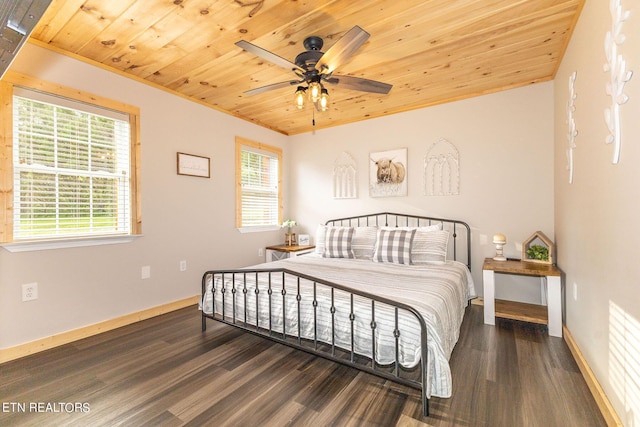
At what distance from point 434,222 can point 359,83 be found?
2.27 metres

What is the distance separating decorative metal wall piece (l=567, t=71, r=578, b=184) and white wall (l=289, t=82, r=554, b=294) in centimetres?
80

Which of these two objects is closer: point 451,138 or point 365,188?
point 451,138

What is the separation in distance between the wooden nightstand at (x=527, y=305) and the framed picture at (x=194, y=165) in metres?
3.51

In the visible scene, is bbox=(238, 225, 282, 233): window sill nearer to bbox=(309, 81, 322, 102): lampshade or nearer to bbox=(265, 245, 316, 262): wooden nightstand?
bbox=(265, 245, 316, 262): wooden nightstand

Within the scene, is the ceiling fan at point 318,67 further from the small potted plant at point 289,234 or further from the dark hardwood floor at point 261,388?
the small potted plant at point 289,234

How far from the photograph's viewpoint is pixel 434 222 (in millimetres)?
3898

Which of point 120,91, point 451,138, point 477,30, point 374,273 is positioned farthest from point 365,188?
point 120,91

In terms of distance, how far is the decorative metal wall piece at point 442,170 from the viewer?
376cm

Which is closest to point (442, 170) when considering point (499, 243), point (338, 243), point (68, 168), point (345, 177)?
point (499, 243)

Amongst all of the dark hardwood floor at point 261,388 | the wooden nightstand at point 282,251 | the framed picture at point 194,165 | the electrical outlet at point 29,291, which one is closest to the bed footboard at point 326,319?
the dark hardwood floor at point 261,388

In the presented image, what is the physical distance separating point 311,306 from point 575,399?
174 cm

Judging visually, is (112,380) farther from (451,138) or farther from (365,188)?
(451,138)

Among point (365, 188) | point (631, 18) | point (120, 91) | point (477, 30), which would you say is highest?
point (477, 30)

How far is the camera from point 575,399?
5.81ft
